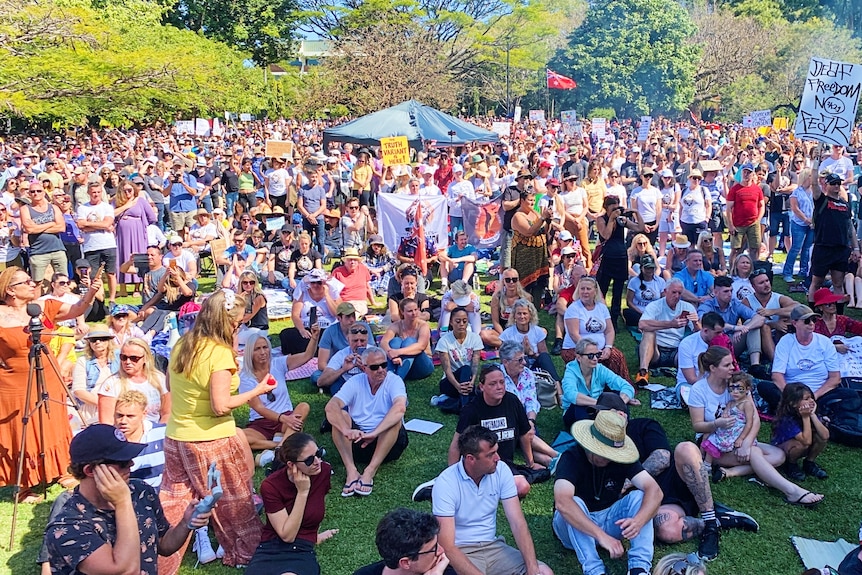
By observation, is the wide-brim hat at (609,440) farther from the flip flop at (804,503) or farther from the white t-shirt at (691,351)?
the white t-shirt at (691,351)

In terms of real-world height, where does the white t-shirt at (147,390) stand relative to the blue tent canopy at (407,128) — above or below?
below

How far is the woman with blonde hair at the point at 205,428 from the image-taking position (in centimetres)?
456

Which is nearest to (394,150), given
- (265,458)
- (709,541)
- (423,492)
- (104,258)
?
(104,258)

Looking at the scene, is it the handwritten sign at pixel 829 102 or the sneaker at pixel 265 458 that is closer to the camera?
the sneaker at pixel 265 458

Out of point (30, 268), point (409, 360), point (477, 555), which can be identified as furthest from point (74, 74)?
point (477, 555)

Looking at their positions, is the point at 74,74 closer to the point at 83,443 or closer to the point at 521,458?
the point at 521,458

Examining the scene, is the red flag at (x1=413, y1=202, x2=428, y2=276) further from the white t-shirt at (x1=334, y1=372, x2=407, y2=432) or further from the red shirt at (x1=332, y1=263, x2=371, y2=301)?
the white t-shirt at (x1=334, y1=372, x2=407, y2=432)

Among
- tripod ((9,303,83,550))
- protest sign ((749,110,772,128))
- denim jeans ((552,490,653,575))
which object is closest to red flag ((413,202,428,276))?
tripod ((9,303,83,550))

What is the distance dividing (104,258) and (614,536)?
8393mm

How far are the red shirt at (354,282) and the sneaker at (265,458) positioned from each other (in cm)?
336

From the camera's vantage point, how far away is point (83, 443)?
3.22 metres

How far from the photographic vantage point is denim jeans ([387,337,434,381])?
8070mm

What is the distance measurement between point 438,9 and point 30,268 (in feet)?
143

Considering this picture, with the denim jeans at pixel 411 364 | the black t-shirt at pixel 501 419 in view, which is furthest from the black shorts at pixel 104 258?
the black t-shirt at pixel 501 419
